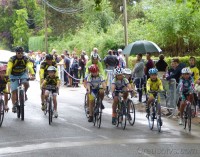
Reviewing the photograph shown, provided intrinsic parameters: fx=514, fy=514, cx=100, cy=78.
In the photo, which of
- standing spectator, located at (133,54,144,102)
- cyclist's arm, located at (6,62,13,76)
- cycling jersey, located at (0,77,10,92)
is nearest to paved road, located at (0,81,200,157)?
cycling jersey, located at (0,77,10,92)

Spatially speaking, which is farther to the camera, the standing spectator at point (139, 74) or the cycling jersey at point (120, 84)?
the standing spectator at point (139, 74)

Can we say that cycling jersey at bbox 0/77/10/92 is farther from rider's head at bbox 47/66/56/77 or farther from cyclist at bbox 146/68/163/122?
cyclist at bbox 146/68/163/122

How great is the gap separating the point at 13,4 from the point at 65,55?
38040 mm

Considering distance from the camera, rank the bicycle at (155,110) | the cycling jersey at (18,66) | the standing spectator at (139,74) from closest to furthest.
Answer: the bicycle at (155,110) → the cycling jersey at (18,66) → the standing spectator at (139,74)

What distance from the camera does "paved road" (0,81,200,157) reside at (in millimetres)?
10625

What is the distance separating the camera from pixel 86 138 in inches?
488

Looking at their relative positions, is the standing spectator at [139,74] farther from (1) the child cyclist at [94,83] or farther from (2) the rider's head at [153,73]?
(2) the rider's head at [153,73]

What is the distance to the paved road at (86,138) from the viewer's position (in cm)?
1062

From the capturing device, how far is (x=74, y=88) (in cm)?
2702

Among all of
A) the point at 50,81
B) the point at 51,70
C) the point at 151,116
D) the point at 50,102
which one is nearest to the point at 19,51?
the point at 51,70

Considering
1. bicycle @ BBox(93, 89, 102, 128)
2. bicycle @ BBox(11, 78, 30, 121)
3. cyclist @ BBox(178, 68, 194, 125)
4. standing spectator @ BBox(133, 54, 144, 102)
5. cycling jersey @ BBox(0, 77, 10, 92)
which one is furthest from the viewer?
standing spectator @ BBox(133, 54, 144, 102)

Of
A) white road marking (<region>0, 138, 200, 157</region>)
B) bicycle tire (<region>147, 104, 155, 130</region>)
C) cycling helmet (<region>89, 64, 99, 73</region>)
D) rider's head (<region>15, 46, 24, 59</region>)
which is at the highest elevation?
rider's head (<region>15, 46, 24, 59</region>)

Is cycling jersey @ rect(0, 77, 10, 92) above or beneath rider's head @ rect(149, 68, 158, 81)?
beneath

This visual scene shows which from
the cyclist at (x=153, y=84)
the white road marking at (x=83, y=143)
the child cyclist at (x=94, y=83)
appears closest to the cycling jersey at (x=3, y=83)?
the child cyclist at (x=94, y=83)
